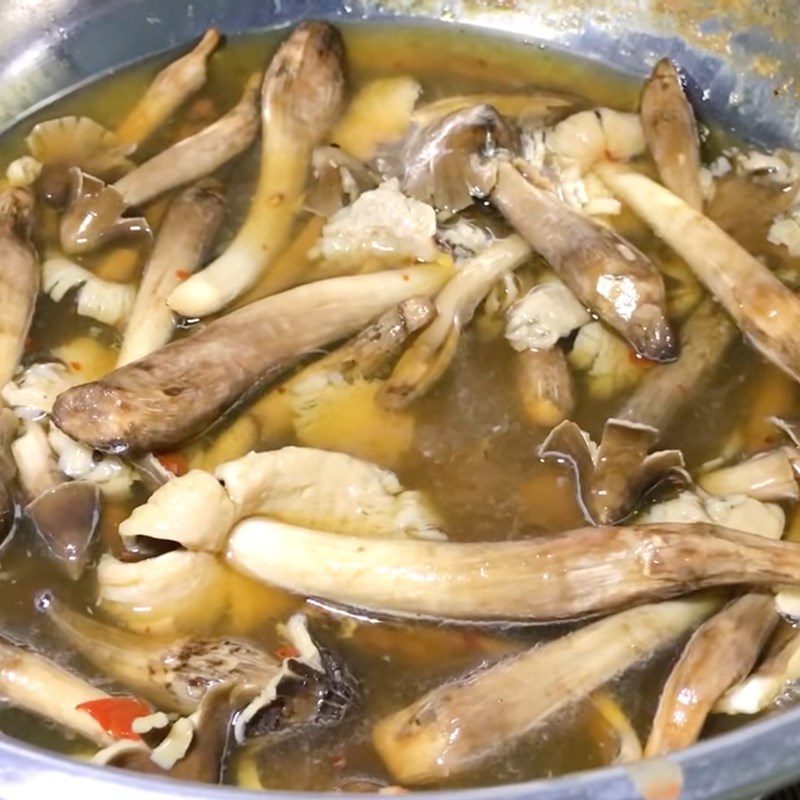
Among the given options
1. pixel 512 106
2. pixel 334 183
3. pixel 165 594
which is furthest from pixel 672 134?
pixel 165 594

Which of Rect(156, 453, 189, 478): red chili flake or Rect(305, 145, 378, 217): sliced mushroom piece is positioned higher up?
Rect(305, 145, 378, 217): sliced mushroom piece

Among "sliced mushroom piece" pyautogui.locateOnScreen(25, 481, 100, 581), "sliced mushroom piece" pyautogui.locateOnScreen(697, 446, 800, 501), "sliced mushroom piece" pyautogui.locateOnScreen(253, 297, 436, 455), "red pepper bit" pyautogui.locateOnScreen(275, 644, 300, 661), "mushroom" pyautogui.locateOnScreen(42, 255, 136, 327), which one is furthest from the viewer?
"mushroom" pyautogui.locateOnScreen(42, 255, 136, 327)

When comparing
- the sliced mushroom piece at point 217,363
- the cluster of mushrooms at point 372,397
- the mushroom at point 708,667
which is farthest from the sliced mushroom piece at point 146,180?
the mushroom at point 708,667

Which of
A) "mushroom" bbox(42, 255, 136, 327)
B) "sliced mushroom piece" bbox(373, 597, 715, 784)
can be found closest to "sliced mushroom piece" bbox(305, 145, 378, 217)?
"mushroom" bbox(42, 255, 136, 327)

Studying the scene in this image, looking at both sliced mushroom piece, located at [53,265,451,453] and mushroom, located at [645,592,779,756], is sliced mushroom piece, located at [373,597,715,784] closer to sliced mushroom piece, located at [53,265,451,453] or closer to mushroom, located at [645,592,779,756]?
mushroom, located at [645,592,779,756]

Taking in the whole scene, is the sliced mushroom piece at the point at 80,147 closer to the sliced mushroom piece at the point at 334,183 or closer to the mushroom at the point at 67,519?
the sliced mushroom piece at the point at 334,183

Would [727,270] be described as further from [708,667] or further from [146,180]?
[146,180]

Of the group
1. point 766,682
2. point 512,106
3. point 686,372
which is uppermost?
point 512,106
